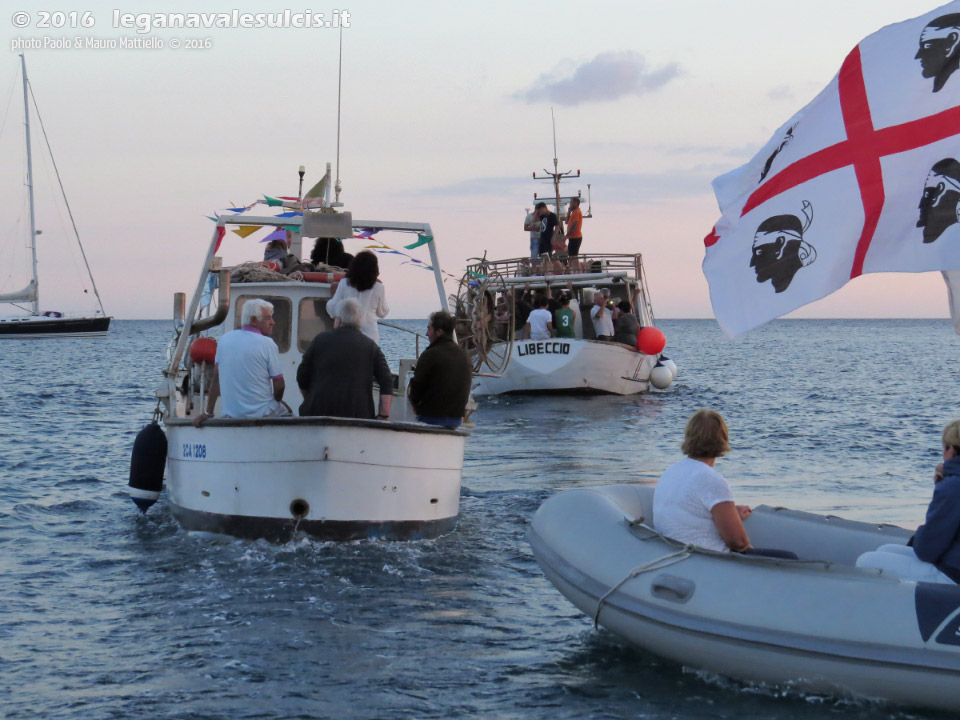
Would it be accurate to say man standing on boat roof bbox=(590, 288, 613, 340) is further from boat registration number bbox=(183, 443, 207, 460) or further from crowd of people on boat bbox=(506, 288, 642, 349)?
boat registration number bbox=(183, 443, 207, 460)

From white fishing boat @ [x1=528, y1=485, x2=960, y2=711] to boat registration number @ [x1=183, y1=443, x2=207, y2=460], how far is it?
3224mm

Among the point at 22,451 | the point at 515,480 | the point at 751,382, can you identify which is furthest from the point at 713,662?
the point at 751,382

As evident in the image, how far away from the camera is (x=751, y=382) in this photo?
37.4 m

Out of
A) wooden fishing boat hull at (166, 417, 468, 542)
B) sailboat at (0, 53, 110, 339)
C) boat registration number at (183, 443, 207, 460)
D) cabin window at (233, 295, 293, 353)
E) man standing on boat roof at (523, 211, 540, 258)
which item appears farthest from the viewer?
sailboat at (0, 53, 110, 339)

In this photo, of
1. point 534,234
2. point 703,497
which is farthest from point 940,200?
point 534,234

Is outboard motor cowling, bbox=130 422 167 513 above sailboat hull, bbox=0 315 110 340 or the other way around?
the other way around

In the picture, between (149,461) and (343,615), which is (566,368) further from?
(343,615)

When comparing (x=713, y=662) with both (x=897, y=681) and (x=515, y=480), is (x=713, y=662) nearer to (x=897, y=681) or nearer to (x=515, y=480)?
(x=897, y=681)

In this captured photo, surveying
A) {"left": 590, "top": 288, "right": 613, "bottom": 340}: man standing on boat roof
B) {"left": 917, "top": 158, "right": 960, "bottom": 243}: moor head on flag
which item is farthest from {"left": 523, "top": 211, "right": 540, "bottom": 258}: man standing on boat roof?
{"left": 917, "top": 158, "right": 960, "bottom": 243}: moor head on flag

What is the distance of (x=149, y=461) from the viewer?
10.4 meters

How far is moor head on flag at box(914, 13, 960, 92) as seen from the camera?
5.38m

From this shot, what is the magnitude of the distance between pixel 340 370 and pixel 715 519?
338 cm

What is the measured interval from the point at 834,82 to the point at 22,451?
14807mm

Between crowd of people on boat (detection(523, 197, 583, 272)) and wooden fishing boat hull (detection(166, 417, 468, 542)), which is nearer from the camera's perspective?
wooden fishing boat hull (detection(166, 417, 468, 542))
